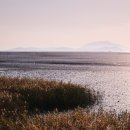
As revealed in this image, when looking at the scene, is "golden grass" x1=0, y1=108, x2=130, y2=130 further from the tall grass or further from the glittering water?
the glittering water

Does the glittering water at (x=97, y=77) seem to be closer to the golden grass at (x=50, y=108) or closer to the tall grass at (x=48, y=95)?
the tall grass at (x=48, y=95)

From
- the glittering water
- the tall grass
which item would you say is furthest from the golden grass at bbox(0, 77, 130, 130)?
the glittering water

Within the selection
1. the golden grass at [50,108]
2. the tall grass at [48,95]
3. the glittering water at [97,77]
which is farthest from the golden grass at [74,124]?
the glittering water at [97,77]

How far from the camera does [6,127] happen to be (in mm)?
14258

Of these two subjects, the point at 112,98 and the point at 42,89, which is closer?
the point at 42,89

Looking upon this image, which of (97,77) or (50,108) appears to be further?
(97,77)

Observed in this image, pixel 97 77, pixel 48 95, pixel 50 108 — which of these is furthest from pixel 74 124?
pixel 97 77

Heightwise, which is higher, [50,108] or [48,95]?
[48,95]

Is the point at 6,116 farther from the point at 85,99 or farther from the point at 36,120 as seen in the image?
the point at 85,99

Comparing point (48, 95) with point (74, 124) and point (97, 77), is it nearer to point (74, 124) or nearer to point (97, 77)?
point (74, 124)

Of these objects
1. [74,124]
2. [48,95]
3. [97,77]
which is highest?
A: [74,124]

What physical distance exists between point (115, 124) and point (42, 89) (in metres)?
11.6

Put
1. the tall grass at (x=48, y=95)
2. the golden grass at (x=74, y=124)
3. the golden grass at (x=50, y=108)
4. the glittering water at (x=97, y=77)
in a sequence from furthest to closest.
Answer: the glittering water at (x=97, y=77)
the tall grass at (x=48, y=95)
the golden grass at (x=50, y=108)
the golden grass at (x=74, y=124)

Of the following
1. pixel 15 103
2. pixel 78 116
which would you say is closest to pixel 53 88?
pixel 15 103
